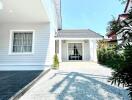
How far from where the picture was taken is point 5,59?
12.6m

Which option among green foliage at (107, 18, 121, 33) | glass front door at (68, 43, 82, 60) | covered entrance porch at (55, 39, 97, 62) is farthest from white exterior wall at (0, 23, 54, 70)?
glass front door at (68, 43, 82, 60)

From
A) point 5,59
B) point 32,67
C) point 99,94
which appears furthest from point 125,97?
point 5,59

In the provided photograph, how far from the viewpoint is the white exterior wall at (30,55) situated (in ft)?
41.0

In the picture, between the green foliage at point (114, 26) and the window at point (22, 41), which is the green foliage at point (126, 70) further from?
the window at point (22, 41)

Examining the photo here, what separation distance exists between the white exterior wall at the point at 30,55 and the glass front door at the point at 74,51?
10350mm

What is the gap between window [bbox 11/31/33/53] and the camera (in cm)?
1286

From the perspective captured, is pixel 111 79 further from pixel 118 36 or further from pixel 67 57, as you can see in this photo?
pixel 67 57

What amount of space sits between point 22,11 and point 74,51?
1361 centimetres

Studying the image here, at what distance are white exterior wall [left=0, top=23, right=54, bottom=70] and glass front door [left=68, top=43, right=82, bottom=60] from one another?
34.0 feet

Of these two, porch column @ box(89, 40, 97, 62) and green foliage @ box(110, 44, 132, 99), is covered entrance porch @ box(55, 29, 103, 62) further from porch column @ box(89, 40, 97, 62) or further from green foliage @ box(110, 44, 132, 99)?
green foliage @ box(110, 44, 132, 99)

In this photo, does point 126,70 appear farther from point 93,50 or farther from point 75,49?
point 75,49

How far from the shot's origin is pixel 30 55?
1256cm

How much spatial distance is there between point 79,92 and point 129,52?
370 cm

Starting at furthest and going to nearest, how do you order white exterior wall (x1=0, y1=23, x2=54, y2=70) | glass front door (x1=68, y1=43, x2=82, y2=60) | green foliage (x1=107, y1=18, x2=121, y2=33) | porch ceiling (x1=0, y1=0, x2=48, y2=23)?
glass front door (x1=68, y1=43, x2=82, y2=60), white exterior wall (x1=0, y1=23, x2=54, y2=70), porch ceiling (x1=0, y1=0, x2=48, y2=23), green foliage (x1=107, y1=18, x2=121, y2=33)
